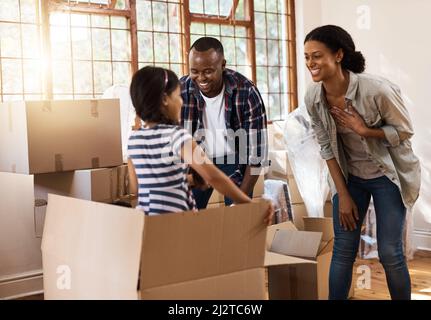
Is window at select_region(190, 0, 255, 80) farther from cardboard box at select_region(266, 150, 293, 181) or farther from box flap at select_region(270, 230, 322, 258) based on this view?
box flap at select_region(270, 230, 322, 258)

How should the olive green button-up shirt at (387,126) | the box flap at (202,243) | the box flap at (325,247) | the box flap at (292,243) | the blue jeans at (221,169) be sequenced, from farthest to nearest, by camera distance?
1. the box flap at (325,247)
2. the blue jeans at (221,169)
3. the box flap at (292,243)
4. the olive green button-up shirt at (387,126)
5. the box flap at (202,243)

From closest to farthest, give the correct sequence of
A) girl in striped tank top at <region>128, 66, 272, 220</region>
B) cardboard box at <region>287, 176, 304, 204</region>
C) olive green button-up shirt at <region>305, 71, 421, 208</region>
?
girl in striped tank top at <region>128, 66, 272, 220</region>
olive green button-up shirt at <region>305, 71, 421, 208</region>
cardboard box at <region>287, 176, 304, 204</region>

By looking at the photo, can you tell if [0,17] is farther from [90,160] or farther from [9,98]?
[90,160]

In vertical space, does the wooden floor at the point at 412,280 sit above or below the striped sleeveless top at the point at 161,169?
below

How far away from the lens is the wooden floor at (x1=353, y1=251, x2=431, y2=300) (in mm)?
3159

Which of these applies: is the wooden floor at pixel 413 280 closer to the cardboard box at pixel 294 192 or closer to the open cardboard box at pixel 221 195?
the cardboard box at pixel 294 192

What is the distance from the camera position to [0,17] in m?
3.61

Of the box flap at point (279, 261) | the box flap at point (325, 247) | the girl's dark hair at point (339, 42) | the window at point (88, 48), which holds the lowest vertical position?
the box flap at point (325, 247)

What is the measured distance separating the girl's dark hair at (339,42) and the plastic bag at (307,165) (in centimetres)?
187

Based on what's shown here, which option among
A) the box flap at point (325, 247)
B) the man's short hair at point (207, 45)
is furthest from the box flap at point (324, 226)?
the man's short hair at point (207, 45)

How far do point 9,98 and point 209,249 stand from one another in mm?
2465

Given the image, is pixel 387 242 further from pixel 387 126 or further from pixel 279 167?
pixel 279 167

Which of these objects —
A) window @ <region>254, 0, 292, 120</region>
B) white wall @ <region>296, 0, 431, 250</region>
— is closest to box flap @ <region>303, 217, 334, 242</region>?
white wall @ <region>296, 0, 431, 250</region>

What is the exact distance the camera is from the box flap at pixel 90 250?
1542 mm
